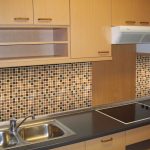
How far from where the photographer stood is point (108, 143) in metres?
2.04

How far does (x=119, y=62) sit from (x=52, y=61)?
999mm

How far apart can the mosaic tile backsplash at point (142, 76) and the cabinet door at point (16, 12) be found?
1.54m

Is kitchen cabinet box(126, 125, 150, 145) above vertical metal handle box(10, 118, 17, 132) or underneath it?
underneath

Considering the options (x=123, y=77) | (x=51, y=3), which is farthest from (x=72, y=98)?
(x=51, y=3)

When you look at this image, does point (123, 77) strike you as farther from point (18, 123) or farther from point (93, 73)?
point (18, 123)

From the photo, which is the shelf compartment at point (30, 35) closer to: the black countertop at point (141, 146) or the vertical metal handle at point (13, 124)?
the vertical metal handle at point (13, 124)

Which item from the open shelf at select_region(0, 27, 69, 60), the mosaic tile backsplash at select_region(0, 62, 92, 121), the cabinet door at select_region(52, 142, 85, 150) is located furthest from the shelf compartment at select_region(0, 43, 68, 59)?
the cabinet door at select_region(52, 142, 85, 150)

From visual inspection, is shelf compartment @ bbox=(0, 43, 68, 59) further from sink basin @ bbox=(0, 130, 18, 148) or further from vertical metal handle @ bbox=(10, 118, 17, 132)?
sink basin @ bbox=(0, 130, 18, 148)

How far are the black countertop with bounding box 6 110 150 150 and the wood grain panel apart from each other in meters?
0.26

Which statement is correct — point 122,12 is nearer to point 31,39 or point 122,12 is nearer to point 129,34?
point 129,34

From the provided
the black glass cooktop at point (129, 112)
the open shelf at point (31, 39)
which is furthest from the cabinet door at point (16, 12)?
the black glass cooktop at point (129, 112)

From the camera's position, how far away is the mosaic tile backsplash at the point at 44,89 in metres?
2.17

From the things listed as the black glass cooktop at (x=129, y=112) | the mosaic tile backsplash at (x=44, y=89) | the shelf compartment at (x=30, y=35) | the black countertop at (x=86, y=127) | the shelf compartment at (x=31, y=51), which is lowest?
the black countertop at (x=86, y=127)

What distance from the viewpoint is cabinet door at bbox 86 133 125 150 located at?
6.41 ft
